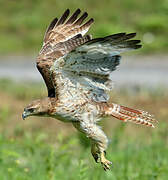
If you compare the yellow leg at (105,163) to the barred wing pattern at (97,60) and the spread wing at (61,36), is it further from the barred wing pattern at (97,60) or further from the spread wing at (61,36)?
the spread wing at (61,36)

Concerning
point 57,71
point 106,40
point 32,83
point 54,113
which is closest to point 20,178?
point 54,113

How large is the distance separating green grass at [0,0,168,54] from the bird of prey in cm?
1541

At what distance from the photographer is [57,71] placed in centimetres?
606

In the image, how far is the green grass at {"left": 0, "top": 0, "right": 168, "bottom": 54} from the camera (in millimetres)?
23938

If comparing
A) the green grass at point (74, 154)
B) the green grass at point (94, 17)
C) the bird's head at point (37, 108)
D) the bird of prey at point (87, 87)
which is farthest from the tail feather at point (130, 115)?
the green grass at point (94, 17)

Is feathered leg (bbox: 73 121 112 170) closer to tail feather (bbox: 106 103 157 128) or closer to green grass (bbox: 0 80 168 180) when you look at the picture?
green grass (bbox: 0 80 168 180)

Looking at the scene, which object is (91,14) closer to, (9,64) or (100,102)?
(9,64)

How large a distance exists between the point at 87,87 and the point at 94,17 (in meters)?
20.8

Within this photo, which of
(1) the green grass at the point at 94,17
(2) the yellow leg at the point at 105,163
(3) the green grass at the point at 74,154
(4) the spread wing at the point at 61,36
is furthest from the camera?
(1) the green grass at the point at 94,17

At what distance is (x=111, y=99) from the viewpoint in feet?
41.4

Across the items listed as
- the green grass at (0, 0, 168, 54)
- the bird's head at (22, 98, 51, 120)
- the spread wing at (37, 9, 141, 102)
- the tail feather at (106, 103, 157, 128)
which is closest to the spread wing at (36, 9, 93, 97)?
the spread wing at (37, 9, 141, 102)

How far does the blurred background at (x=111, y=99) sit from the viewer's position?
279 inches

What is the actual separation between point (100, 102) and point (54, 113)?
2.25ft

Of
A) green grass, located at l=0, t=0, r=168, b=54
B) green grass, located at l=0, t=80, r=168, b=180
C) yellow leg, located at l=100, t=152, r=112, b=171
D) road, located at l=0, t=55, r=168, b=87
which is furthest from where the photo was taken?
green grass, located at l=0, t=0, r=168, b=54
